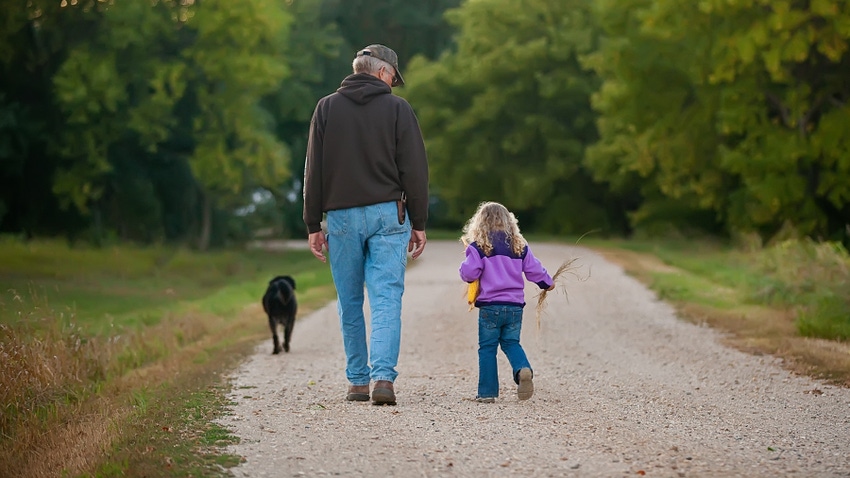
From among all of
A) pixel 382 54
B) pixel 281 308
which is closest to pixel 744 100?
pixel 281 308

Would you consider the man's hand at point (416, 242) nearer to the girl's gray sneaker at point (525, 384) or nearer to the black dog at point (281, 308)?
the girl's gray sneaker at point (525, 384)

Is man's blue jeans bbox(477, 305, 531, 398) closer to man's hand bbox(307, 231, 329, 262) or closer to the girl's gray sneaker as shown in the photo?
the girl's gray sneaker

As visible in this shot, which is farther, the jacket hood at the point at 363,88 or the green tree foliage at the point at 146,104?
the green tree foliage at the point at 146,104

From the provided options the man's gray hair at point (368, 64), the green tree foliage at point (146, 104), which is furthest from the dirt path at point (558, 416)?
the green tree foliage at point (146, 104)

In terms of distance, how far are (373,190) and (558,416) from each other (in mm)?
1999

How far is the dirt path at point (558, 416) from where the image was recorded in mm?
6918

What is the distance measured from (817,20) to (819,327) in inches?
577

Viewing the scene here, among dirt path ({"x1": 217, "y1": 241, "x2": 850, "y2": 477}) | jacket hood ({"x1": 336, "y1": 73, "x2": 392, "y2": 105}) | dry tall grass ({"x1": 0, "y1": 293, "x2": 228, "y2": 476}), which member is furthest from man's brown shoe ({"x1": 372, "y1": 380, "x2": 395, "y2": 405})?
jacket hood ({"x1": 336, "y1": 73, "x2": 392, "y2": 105})

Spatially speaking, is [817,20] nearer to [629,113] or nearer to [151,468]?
[629,113]

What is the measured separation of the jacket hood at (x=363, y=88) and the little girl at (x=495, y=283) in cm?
113

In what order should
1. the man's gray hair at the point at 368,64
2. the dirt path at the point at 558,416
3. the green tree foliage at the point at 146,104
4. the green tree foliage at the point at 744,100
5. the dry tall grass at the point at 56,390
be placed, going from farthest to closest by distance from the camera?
the green tree foliage at the point at 146,104 < the green tree foliage at the point at 744,100 < the man's gray hair at the point at 368,64 < the dry tall grass at the point at 56,390 < the dirt path at the point at 558,416

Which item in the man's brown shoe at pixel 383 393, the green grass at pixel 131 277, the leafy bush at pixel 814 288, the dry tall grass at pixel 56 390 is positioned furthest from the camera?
the green grass at pixel 131 277

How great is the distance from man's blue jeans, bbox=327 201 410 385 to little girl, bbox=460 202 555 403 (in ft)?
1.80

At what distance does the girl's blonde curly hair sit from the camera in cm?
942
